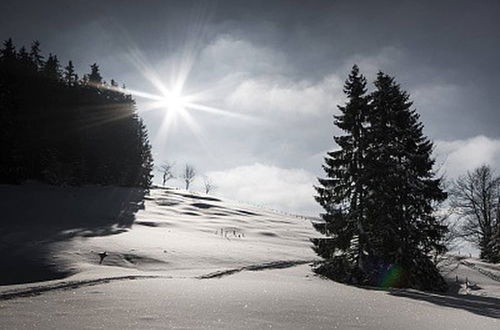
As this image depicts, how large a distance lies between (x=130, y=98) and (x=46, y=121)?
2103cm

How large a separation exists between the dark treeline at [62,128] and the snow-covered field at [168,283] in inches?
218

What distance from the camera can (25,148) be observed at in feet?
139

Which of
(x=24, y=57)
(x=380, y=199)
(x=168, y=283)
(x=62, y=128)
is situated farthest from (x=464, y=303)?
(x=24, y=57)

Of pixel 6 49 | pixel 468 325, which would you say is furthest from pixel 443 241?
pixel 6 49

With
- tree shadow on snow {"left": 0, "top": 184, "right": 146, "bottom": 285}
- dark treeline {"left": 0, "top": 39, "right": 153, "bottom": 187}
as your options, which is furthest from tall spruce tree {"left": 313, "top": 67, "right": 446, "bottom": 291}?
dark treeline {"left": 0, "top": 39, "right": 153, "bottom": 187}

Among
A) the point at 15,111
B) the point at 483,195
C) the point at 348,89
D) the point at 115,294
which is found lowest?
the point at 115,294

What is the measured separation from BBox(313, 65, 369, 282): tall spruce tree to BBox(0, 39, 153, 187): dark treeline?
3879 cm

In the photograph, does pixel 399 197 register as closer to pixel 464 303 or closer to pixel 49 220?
pixel 464 303

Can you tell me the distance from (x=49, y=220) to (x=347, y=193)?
989 inches

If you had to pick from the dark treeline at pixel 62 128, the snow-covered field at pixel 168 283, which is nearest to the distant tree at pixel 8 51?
the dark treeline at pixel 62 128

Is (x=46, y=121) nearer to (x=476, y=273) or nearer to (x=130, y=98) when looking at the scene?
(x=130, y=98)

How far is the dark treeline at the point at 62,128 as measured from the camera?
42625 millimetres

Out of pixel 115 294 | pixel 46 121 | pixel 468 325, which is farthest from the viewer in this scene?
pixel 46 121

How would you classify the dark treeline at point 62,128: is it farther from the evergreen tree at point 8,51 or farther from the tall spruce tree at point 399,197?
the tall spruce tree at point 399,197
